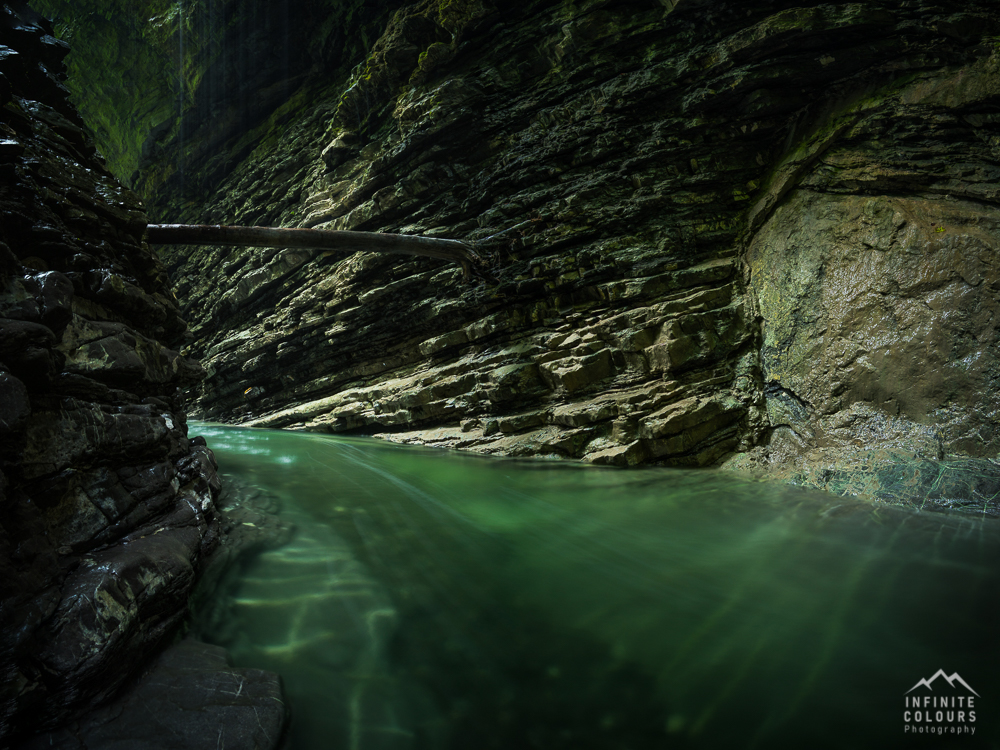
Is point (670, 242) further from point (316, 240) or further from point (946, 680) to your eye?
point (316, 240)

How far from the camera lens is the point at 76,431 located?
253 centimetres

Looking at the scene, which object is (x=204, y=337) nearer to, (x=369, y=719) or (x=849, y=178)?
(x=369, y=719)

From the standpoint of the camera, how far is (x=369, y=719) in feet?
6.40

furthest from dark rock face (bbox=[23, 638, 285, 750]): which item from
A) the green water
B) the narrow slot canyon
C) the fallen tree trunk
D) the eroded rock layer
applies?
the fallen tree trunk

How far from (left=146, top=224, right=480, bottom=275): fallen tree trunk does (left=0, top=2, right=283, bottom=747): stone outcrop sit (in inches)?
138

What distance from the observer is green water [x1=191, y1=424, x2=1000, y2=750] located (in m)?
1.87

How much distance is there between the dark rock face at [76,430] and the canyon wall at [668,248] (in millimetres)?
5267

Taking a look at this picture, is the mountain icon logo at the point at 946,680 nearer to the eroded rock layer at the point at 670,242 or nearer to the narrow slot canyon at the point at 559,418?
the narrow slot canyon at the point at 559,418

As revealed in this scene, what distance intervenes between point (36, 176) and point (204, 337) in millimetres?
15649

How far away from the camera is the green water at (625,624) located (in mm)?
1865

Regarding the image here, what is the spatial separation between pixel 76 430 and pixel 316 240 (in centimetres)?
756

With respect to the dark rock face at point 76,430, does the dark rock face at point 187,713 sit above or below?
below

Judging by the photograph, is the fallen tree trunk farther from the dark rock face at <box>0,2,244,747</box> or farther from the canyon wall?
the dark rock face at <box>0,2,244,747</box>

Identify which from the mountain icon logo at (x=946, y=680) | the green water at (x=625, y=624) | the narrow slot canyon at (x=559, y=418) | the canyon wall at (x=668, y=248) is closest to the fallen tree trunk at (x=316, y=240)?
the narrow slot canyon at (x=559, y=418)
